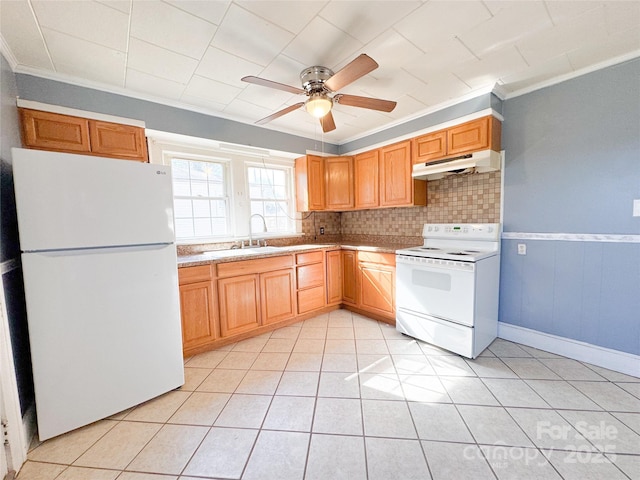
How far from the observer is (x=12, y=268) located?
159 centimetres

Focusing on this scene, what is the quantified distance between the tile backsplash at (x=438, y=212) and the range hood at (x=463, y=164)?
0.51ft

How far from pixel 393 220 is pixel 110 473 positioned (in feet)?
11.4

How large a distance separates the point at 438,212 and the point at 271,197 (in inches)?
89.8

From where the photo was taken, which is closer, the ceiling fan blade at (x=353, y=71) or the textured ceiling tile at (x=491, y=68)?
the ceiling fan blade at (x=353, y=71)

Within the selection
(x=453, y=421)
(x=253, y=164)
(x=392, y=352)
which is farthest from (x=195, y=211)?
(x=453, y=421)

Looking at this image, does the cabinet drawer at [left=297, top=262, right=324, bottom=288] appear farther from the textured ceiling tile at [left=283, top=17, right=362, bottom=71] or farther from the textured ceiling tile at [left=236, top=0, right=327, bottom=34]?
the textured ceiling tile at [left=236, top=0, right=327, bottom=34]

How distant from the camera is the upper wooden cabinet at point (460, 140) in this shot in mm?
2461

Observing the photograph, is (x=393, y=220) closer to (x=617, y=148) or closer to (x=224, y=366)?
(x=617, y=148)

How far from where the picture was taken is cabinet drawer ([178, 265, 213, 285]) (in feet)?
7.61

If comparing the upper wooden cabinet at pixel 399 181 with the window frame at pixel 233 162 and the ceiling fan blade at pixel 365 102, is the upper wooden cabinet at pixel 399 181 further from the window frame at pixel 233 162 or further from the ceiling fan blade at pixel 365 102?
the window frame at pixel 233 162

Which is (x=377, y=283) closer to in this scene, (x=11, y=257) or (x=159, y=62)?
(x=159, y=62)

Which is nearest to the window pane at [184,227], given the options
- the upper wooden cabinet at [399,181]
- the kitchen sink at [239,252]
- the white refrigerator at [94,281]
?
the kitchen sink at [239,252]

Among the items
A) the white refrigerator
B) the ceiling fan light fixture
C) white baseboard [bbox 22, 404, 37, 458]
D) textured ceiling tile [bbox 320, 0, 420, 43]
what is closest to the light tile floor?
white baseboard [bbox 22, 404, 37, 458]

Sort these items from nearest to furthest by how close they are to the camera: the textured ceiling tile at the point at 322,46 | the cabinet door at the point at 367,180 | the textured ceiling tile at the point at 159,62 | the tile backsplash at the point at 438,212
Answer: the textured ceiling tile at the point at 322,46
the textured ceiling tile at the point at 159,62
the tile backsplash at the point at 438,212
the cabinet door at the point at 367,180
